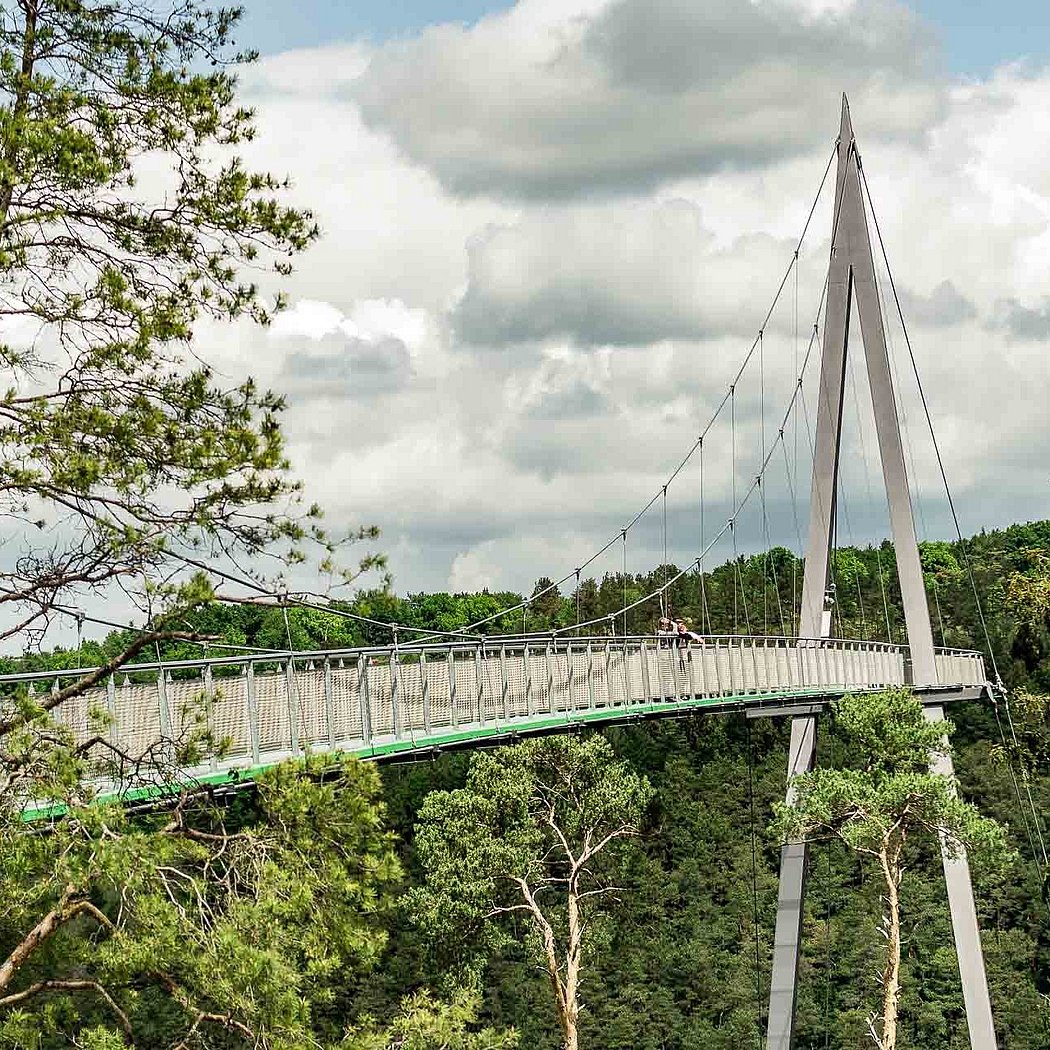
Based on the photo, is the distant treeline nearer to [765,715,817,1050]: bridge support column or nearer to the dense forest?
the dense forest

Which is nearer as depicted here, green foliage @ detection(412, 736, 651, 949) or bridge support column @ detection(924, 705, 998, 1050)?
bridge support column @ detection(924, 705, 998, 1050)

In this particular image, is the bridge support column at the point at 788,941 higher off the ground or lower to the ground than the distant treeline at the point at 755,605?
lower

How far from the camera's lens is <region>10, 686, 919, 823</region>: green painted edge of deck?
9867 mm

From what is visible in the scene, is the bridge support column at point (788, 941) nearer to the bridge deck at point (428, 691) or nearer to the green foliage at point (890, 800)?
the green foliage at point (890, 800)

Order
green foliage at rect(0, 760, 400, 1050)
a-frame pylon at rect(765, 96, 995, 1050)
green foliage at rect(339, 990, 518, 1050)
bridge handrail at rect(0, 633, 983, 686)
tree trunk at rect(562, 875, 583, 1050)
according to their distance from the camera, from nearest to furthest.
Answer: green foliage at rect(0, 760, 400, 1050)
bridge handrail at rect(0, 633, 983, 686)
green foliage at rect(339, 990, 518, 1050)
a-frame pylon at rect(765, 96, 995, 1050)
tree trunk at rect(562, 875, 583, 1050)

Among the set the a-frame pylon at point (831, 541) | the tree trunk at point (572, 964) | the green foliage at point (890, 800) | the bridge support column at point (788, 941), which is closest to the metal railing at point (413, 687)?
the green foliage at point (890, 800)

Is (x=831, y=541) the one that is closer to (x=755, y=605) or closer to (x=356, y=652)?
(x=356, y=652)

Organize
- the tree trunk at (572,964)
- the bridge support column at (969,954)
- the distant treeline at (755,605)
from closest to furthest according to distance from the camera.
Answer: the bridge support column at (969,954) < the tree trunk at (572,964) < the distant treeline at (755,605)

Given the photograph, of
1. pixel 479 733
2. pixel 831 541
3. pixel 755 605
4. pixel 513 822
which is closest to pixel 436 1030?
pixel 479 733

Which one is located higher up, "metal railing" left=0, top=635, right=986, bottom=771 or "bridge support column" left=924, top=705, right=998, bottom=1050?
"metal railing" left=0, top=635, right=986, bottom=771

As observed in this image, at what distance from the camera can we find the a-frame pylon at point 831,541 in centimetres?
2452

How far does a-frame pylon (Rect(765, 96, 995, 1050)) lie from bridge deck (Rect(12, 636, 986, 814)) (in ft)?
2.93

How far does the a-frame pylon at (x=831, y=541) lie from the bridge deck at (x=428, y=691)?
0.89 meters

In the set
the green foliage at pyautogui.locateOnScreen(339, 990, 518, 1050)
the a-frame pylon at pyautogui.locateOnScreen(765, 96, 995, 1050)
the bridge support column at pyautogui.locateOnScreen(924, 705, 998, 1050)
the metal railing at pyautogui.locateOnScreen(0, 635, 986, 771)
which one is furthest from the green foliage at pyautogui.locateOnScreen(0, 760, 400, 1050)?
the bridge support column at pyautogui.locateOnScreen(924, 705, 998, 1050)
